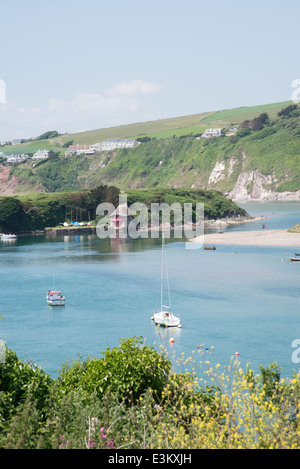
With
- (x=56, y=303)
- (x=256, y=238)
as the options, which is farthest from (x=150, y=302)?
(x=256, y=238)

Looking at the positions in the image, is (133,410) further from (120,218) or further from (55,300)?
(120,218)

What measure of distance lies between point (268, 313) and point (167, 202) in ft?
373

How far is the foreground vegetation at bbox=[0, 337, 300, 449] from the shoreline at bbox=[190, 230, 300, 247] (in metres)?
87.5

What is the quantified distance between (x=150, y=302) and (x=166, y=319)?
33.6ft

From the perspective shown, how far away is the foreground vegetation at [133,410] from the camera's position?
15516 millimetres

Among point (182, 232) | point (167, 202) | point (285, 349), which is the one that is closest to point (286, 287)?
point (285, 349)

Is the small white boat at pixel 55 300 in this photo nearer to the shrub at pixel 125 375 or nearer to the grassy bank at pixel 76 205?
the shrub at pixel 125 375

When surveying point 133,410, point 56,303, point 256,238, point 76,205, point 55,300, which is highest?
point 76,205

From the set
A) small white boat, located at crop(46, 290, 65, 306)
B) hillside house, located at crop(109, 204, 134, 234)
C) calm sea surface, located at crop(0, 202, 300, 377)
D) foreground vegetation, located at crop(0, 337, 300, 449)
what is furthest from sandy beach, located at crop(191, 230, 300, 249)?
foreground vegetation, located at crop(0, 337, 300, 449)

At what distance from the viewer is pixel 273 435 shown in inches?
601

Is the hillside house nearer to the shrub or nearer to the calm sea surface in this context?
the calm sea surface

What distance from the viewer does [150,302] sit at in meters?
61.3

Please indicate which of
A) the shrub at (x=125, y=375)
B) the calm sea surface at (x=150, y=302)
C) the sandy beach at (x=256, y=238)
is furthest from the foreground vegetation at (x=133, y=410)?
the sandy beach at (x=256, y=238)
